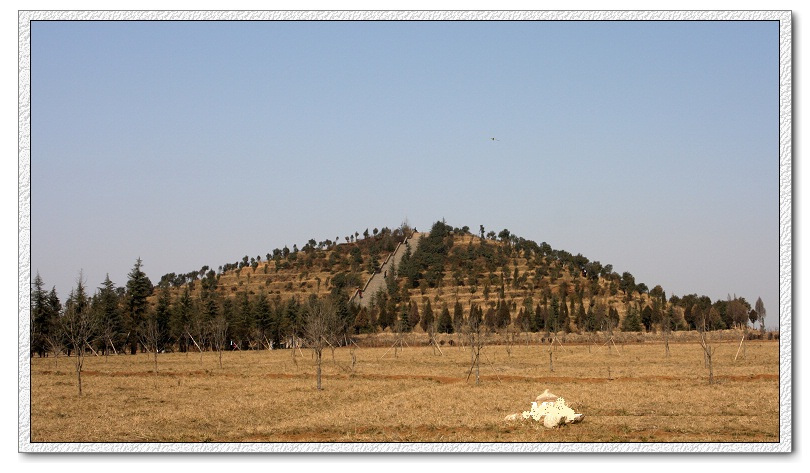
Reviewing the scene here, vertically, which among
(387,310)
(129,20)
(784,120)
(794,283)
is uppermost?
(129,20)

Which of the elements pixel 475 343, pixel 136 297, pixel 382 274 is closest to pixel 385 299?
pixel 382 274

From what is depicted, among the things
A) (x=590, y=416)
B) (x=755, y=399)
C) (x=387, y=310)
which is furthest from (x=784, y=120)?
(x=387, y=310)

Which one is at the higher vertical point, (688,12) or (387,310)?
(688,12)

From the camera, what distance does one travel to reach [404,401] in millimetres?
31766

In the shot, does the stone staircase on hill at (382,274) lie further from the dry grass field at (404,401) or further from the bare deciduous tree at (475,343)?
the dry grass field at (404,401)

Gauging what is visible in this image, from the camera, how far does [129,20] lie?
14.9 m

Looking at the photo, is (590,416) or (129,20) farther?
(590,416)

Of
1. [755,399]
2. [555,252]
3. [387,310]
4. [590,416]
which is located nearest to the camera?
[590,416]

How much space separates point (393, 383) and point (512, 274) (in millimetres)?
98442

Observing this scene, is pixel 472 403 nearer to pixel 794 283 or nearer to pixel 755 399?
pixel 755 399

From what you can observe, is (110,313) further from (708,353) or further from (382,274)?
(382,274)

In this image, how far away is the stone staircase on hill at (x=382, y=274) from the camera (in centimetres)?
13038

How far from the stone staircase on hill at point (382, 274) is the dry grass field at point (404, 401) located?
69842 mm

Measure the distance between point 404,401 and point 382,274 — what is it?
381 ft
